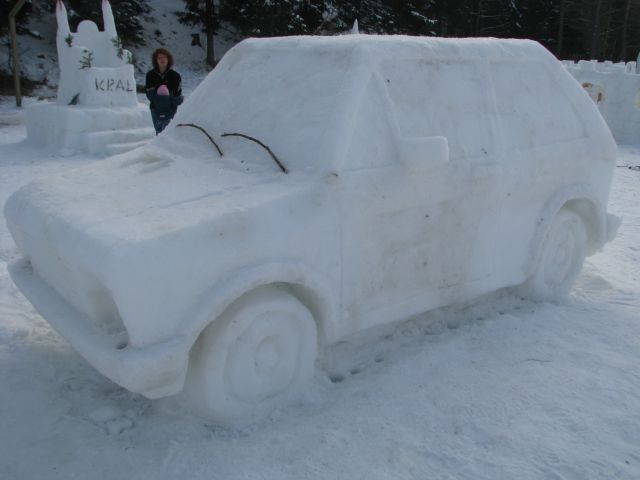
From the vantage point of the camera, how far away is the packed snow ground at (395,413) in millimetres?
2570

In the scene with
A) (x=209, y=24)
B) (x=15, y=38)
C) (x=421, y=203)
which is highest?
(x=209, y=24)

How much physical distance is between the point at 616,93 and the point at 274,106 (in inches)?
484

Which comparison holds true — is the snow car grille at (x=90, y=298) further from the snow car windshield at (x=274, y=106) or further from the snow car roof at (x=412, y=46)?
the snow car roof at (x=412, y=46)

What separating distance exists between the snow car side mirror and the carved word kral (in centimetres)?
946

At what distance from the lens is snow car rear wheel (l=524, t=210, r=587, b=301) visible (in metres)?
4.17

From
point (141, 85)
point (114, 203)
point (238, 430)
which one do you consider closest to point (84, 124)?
point (114, 203)

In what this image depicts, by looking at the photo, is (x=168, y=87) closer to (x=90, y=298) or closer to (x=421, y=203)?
(x=421, y=203)

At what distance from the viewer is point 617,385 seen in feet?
10.6

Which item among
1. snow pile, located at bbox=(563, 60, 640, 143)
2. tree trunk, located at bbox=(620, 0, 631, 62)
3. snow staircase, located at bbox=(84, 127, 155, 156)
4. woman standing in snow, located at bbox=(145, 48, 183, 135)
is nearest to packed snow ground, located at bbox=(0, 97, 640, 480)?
woman standing in snow, located at bbox=(145, 48, 183, 135)

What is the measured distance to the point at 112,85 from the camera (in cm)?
1130

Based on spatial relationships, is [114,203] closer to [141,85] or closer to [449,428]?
Result: [449,428]

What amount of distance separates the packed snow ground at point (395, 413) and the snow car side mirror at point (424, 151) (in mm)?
1107

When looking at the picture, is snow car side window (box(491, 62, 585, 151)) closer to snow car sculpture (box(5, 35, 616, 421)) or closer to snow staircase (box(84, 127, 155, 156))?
snow car sculpture (box(5, 35, 616, 421))

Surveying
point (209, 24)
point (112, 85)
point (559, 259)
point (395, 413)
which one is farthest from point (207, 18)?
point (395, 413)
